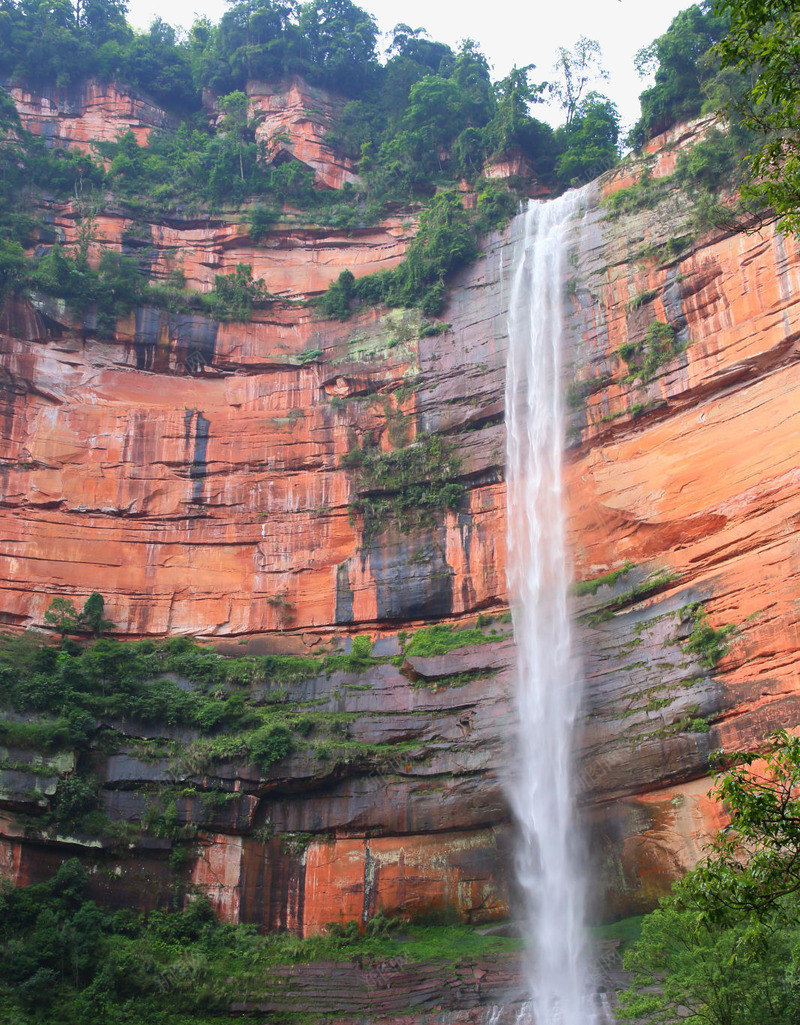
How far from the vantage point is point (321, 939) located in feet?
71.1

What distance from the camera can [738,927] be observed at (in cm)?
1442

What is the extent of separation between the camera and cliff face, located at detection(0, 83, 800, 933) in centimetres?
2158

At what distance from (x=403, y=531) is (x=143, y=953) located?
12656 millimetres

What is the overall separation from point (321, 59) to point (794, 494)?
1170 inches

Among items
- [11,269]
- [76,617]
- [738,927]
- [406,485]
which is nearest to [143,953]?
[76,617]

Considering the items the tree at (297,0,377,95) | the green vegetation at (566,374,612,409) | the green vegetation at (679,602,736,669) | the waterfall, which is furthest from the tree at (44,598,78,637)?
the tree at (297,0,377,95)

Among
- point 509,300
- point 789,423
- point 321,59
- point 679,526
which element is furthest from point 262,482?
point 321,59

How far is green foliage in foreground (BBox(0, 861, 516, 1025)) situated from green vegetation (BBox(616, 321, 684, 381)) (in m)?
14.3

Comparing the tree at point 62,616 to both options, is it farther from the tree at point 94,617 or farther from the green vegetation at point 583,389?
the green vegetation at point 583,389

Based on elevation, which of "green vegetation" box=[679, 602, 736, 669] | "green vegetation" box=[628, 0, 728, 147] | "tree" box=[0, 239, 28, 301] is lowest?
"green vegetation" box=[679, 602, 736, 669]

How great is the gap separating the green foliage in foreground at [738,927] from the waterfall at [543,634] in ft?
8.97

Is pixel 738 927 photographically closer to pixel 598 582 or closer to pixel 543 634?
pixel 543 634

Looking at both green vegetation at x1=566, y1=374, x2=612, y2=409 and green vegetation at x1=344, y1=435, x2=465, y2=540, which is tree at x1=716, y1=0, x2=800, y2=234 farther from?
green vegetation at x1=344, y1=435, x2=465, y2=540

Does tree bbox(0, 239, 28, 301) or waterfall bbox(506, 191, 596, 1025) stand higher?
tree bbox(0, 239, 28, 301)
